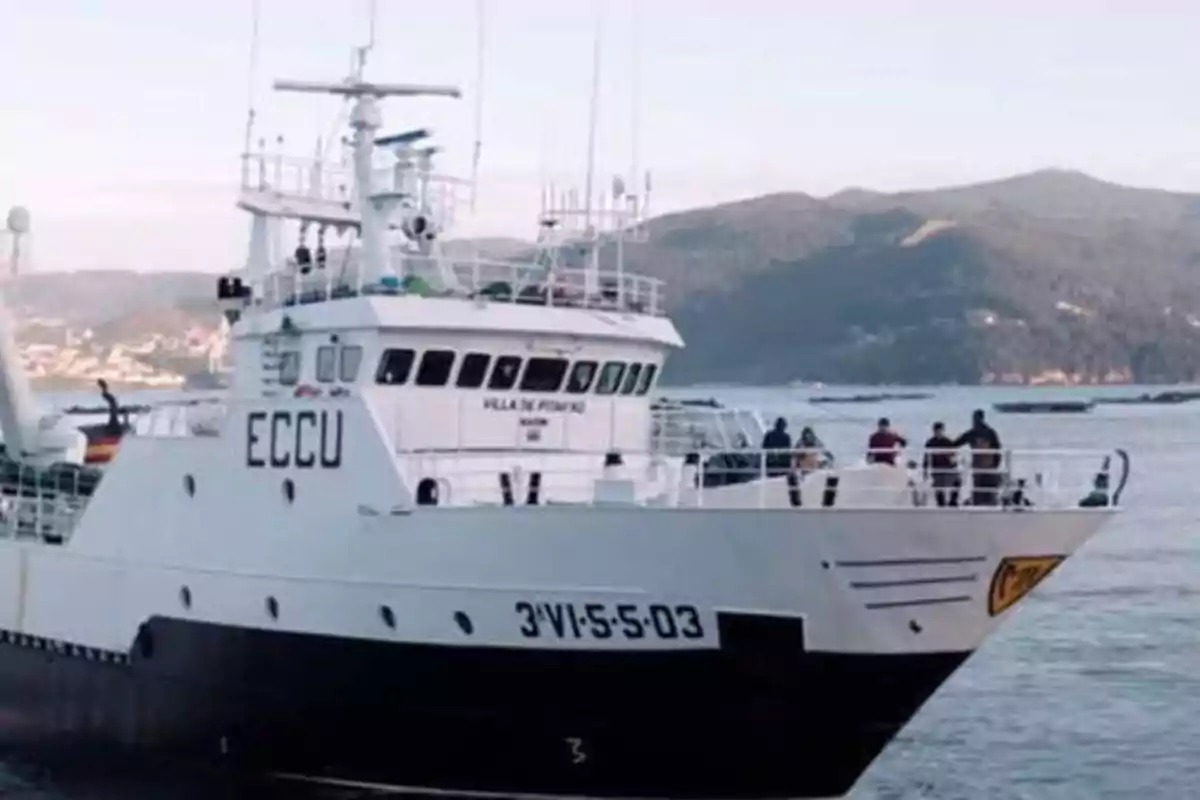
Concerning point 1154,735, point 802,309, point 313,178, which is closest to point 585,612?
point 313,178

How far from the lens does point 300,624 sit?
2000 centimetres

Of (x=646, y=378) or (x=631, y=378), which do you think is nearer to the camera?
(x=631, y=378)

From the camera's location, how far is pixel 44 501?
25.1 m

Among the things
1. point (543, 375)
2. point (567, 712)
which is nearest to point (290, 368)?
point (543, 375)

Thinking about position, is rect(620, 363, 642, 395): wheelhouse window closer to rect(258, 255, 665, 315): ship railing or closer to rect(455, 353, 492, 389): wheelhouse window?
rect(258, 255, 665, 315): ship railing

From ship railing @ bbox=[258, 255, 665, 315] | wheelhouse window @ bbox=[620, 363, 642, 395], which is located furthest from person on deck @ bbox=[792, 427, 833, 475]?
ship railing @ bbox=[258, 255, 665, 315]

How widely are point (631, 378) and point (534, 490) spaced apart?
3368mm

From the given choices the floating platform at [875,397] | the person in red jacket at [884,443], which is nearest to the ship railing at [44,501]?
the person in red jacket at [884,443]

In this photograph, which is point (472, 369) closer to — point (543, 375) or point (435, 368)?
point (435, 368)

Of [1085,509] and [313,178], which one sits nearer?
[1085,509]

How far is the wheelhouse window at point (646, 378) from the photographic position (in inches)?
869

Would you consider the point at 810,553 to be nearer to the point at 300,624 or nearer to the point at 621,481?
the point at 621,481

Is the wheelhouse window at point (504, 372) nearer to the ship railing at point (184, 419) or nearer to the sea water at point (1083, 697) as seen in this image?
the ship railing at point (184, 419)

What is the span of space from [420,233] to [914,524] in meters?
7.58
